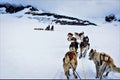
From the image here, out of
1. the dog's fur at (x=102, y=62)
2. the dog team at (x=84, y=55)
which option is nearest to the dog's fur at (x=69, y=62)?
the dog team at (x=84, y=55)

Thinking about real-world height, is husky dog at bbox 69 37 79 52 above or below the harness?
above

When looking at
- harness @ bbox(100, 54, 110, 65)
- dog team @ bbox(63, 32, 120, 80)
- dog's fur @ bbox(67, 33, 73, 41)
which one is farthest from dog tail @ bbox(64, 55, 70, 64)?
harness @ bbox(100, 54, 110, 65)

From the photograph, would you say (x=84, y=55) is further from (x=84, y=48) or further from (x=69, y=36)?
(x=69, y=36)

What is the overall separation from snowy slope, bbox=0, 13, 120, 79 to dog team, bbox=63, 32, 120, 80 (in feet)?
0.09

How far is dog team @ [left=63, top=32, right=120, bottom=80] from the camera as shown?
2.07 metres

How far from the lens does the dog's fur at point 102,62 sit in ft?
6.81

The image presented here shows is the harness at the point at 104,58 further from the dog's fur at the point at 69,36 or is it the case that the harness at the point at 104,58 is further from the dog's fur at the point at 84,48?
the dog's fur at the point at 69,36

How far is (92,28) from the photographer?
2119 mm

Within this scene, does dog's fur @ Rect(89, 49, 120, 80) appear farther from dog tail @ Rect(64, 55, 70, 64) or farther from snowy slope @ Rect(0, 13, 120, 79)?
dog tail @ Rect(64, 55, 70, 64)

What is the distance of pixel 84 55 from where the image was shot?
82.7 inches

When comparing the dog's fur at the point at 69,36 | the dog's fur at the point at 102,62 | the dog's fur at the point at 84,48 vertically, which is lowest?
the dog's fur at the point at 102,62

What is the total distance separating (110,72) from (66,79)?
12.3 inches

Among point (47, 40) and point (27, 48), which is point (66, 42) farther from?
point (27, 48)

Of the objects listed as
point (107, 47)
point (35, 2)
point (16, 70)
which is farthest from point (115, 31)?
point (16, 70)
